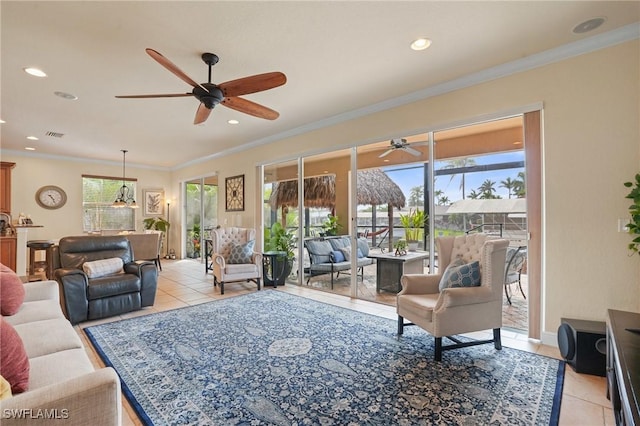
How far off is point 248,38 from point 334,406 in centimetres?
288

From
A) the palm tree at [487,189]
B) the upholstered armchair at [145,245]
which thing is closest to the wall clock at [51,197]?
the upholstered armchair at [145,245]

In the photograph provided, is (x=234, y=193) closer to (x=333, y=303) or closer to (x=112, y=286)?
(x=112, y=286)

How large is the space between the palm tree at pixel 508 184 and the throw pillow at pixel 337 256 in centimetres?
263

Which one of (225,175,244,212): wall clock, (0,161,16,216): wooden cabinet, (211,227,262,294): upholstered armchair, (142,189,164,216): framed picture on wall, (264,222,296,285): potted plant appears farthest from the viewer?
(142,189,164,216): framed picture on wall

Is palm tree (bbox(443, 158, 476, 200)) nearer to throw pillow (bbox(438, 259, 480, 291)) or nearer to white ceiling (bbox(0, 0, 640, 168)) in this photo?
white ceiling (bbox(0, 0, 640, 168))

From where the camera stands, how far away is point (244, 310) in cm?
396

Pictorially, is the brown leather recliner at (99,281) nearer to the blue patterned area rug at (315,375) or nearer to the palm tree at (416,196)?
the blue patterned area rug at (315,375)

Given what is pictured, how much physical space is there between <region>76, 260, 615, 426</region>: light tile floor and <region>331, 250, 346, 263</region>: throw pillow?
1.88ft

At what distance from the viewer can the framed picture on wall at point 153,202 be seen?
8.88 meters

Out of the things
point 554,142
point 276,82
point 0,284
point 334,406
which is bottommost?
point 334,406

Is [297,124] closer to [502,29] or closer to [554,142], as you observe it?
[502,29]

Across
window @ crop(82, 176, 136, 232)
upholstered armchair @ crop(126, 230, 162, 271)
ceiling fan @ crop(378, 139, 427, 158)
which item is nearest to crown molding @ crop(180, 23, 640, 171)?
ceiling fan @ crop(378, 139, 427, 158)

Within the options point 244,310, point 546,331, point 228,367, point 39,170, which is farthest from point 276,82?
point 39,170

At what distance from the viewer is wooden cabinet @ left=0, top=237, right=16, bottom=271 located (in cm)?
589
